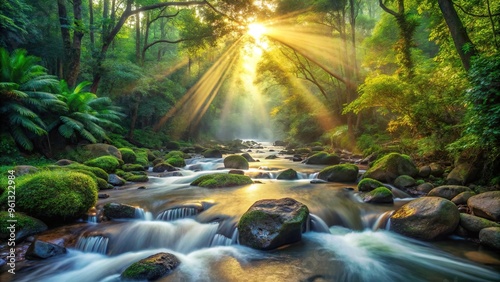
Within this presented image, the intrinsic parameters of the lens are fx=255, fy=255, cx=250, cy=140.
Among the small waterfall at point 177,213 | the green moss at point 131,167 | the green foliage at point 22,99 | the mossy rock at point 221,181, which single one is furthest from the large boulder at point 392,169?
the green foliage at point 22,99

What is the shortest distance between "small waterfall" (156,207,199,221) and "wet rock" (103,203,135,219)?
0.71 meters

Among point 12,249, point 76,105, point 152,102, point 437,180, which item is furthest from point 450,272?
point 152,102

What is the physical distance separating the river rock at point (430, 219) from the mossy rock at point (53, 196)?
7480mm

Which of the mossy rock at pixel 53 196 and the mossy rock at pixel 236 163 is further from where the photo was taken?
the mossy rock at pixel 236 163

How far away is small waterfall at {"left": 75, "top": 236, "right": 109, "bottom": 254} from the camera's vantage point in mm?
5227

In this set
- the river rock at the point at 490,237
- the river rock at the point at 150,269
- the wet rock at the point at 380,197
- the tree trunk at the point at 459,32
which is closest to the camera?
the river rock at the point at 150,269

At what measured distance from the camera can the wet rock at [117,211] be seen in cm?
645

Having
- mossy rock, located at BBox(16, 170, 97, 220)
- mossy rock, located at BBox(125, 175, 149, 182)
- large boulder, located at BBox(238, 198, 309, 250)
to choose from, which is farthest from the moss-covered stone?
large boulder, located at BBox(238, 198, 309, 250)

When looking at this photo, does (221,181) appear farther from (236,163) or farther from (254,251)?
(254,251)

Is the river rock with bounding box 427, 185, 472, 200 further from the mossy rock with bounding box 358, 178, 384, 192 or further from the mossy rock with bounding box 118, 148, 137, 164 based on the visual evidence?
the mossy rock with bounding box 118, 148, 137, 164

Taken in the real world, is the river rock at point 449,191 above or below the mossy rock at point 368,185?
above

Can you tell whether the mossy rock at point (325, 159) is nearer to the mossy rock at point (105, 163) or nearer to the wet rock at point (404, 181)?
the wet rock at point (404, 181)

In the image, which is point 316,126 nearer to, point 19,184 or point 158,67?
point 158,67

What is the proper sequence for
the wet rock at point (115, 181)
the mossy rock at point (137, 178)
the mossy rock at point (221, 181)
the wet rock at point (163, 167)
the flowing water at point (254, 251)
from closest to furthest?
the flowing water at point (254, 251), the mossy rock at point (221, 181), the wet rock at point (115, 181), the mossy rock at point (137, 178), the wet rock at point (163, 167)
